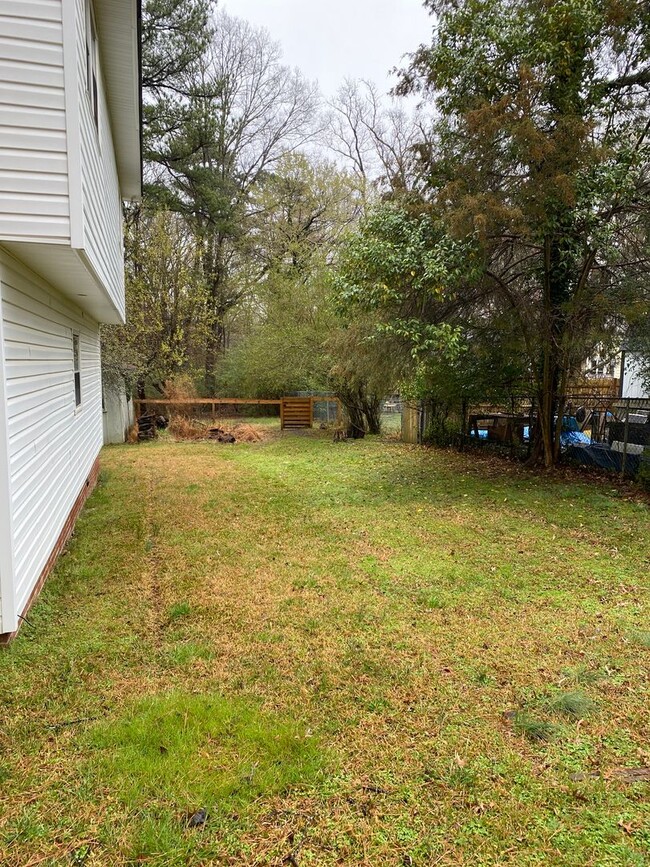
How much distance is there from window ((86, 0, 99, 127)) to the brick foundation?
4040mm

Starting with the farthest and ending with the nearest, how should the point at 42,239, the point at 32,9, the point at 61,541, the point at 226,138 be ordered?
1. the point at 226,138
2. the point at 61,541
3. the point at 42,239
4. the point at 32,9

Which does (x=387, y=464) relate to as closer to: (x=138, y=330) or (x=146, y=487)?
(x=146, y=487)

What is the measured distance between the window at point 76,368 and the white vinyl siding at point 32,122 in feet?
11.5

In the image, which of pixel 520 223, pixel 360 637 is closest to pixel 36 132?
pixel 360 637

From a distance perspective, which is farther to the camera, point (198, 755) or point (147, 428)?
Answer: point (147, 428)

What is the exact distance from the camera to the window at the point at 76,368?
6.53 m

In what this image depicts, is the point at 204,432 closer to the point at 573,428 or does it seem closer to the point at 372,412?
the point at 372,412

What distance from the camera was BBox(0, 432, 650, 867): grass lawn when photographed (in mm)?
1907

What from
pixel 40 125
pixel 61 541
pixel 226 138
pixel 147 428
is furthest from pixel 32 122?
pixel 226 138

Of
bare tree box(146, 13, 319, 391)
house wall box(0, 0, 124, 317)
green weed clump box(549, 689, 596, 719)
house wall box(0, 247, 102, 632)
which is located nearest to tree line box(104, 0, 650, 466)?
bare tree box(146, 13, 319, 391)

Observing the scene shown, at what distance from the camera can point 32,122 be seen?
319cm

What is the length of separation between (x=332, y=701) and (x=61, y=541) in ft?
11.4

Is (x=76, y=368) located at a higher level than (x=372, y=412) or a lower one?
higher

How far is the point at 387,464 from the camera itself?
1050 cm
